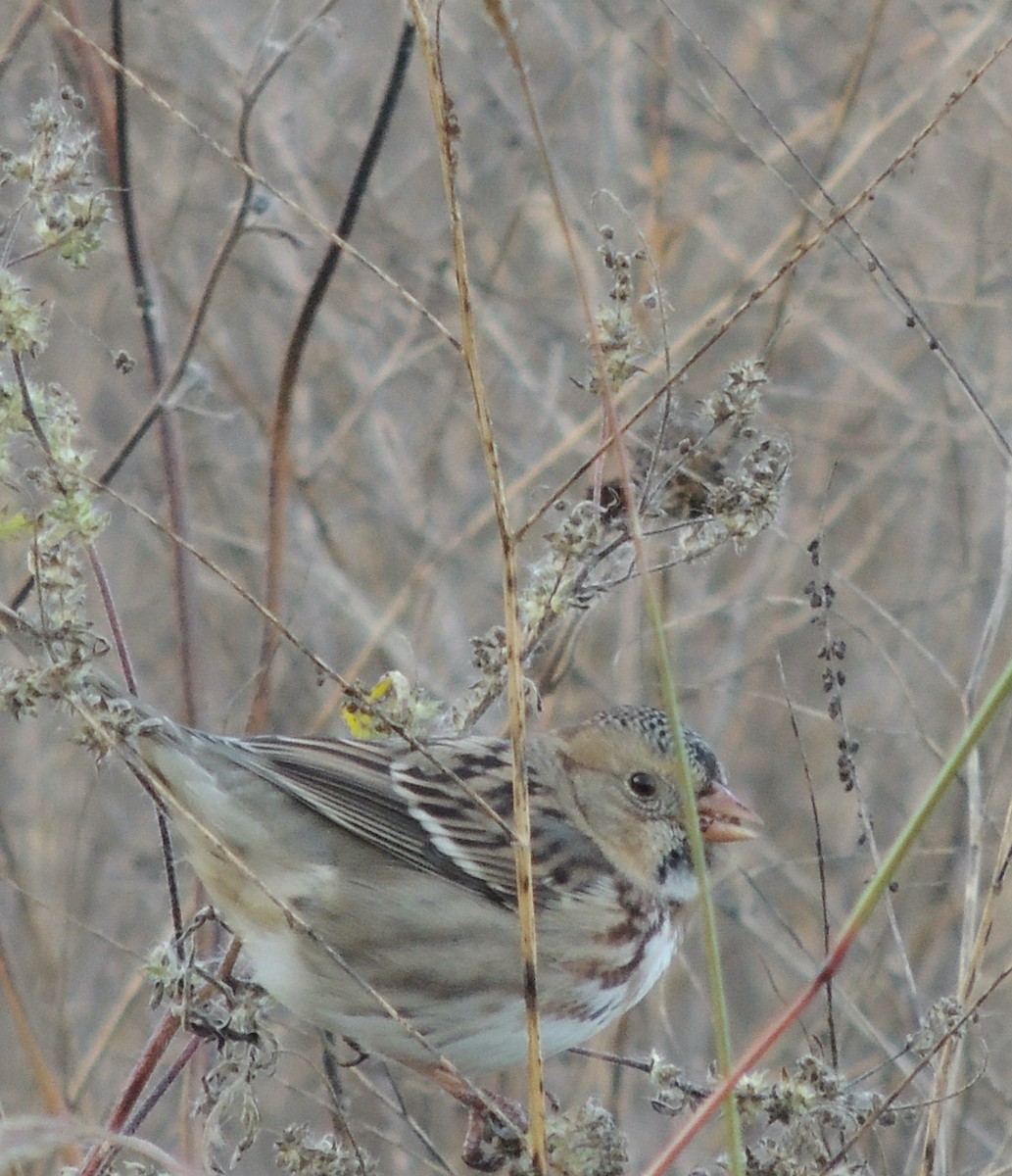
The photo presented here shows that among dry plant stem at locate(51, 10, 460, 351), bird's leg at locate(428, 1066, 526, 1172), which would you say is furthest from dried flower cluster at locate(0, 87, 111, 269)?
bird's leg at locate(428, 1066, 526, 1172)

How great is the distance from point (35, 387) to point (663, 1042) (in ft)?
10.4

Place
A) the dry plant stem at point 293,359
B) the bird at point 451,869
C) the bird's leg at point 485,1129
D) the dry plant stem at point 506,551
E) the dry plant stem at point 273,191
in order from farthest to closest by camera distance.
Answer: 1. the dry plant stem at point 293,359
2. the bird at point 451,869
3. the bird's leg at point 485,1129
4. the dry plant stem at point 273,191
5. the dry plant stem at point 506,551

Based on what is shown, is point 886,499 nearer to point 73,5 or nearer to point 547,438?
point 547,438

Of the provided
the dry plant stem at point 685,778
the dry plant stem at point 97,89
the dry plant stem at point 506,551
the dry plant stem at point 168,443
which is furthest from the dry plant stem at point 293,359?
the dry plant stem at point 685,778

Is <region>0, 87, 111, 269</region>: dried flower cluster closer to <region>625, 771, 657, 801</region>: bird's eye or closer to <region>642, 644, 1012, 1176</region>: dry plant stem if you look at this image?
<region>642, 644, 1012, 1176</region>: dry plant stem

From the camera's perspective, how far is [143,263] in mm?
2523

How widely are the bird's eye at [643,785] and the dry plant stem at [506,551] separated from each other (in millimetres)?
1194

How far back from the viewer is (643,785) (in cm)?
261

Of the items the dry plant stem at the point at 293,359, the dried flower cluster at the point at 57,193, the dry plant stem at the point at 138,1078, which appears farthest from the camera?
the dry plant stem at the point at 293,359

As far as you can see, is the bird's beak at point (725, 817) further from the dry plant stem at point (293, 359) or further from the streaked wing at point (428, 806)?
the dry plant stem at point (293, 359)

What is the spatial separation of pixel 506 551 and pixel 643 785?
52.0 inches

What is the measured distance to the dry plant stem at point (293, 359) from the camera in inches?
94.5

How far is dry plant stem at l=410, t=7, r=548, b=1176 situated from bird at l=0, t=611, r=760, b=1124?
0.80m

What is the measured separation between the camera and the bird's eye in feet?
8.54
